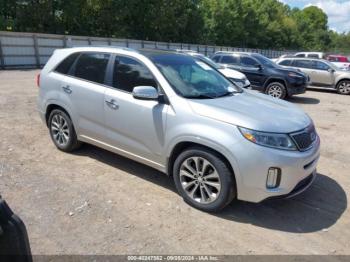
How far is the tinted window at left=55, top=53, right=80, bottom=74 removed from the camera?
17.6 ft

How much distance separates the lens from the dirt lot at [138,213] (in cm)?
336

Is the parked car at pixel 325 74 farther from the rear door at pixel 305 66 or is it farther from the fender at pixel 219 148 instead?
the fender at pixel 219 148

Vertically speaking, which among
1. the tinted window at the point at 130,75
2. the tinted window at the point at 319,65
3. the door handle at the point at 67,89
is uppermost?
the tinted window at the point at 130,75

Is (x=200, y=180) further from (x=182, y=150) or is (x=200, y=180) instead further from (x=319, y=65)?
(x=319, y=65)

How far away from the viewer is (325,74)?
15695mm

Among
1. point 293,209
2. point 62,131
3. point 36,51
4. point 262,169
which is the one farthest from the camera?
point 36,51

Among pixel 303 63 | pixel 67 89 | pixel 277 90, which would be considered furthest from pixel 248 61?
pixel 67 89

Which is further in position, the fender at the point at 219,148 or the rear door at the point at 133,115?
the rear door at the point at 133,115

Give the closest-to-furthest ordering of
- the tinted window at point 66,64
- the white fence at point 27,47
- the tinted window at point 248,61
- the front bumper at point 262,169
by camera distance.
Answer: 1. the front bumper at point 262,169
2. the tinted window at point 66,64
3. the tinted window at point 248,61
4. the white fence at point 27,47

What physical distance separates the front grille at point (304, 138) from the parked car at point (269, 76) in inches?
342

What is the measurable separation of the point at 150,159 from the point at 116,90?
103 cm

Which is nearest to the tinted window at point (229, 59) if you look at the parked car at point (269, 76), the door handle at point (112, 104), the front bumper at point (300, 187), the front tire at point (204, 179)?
the parked car at point (269, 76)

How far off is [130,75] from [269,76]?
9040 mm

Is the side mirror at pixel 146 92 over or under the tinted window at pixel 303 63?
over
